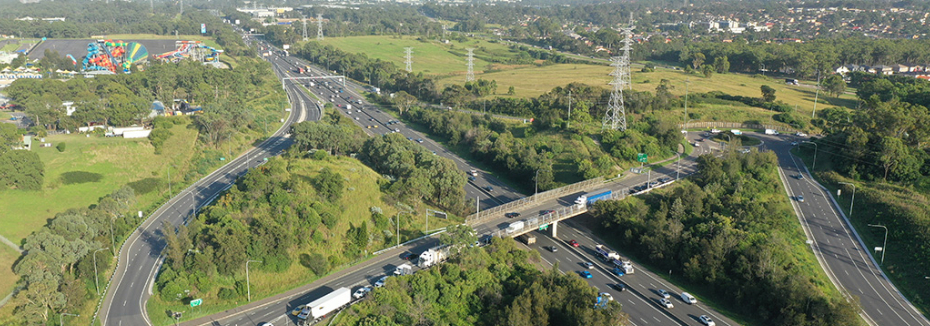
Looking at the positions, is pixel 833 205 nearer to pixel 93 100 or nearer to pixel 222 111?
pixel 222 111

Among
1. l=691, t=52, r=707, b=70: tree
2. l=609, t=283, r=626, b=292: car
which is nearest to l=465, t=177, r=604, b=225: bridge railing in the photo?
l=609, t=283, r=626, b=292: car

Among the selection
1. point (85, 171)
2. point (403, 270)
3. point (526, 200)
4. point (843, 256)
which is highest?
point (526, 200)

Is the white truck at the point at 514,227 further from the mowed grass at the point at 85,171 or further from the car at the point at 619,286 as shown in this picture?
the mowed grass at the point at 85,171

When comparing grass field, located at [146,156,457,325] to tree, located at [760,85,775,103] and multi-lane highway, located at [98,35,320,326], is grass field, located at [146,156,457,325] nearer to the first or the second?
multi-lane highway, located at [98,35,320,326]

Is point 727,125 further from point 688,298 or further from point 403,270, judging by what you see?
point 403,270

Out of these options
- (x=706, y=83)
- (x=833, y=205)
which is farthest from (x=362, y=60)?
(x=833, y=205)

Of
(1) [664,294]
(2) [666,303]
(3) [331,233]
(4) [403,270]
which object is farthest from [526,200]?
(3) [331,233]
